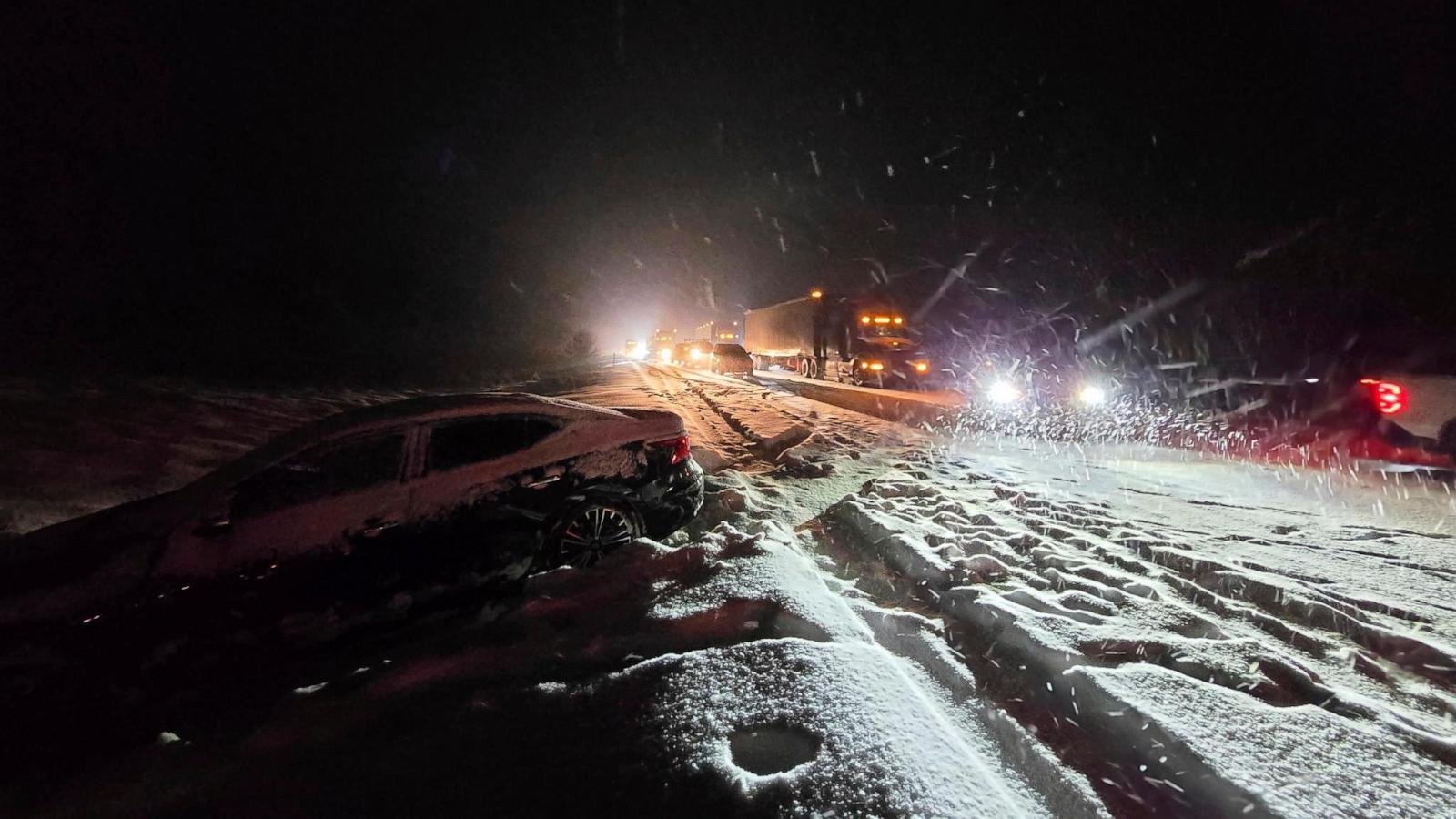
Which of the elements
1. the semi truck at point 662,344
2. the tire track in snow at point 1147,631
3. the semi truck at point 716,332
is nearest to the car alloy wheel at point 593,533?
the tire track in snow at point 1147,631

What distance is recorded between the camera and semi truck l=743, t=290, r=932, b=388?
1973 centimetres

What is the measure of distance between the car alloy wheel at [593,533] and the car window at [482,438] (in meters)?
0.65

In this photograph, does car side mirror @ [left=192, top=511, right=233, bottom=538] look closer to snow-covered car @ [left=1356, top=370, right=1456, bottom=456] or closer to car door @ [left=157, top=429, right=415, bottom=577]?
car door @ [left=157, top=429, right=415, bottom=577]

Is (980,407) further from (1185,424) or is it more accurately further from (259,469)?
(259,469)

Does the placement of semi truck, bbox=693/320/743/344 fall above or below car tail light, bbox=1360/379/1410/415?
above

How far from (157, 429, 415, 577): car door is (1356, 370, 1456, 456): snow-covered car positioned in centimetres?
948

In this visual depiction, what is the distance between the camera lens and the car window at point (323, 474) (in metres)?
3.12

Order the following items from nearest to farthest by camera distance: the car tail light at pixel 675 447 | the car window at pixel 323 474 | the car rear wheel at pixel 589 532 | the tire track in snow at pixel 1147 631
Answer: the tire track in snow at pixel 1147 631, the car window at pixel 323 474, the car rear wheel at pixel 589 532, the car tail light at pixel 675 447

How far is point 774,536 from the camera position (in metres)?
4.62

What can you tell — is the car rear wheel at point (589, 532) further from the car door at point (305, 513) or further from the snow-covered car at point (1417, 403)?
the snow-covered car at point (1417, 403)

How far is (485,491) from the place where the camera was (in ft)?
11.8

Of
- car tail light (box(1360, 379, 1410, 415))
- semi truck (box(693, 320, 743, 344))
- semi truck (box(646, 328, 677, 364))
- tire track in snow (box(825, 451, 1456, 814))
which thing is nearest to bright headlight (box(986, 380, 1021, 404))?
car tail light (box(1360, 379, 1410, 415))

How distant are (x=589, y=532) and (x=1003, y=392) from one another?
12.8m

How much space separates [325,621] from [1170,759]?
161 inches
